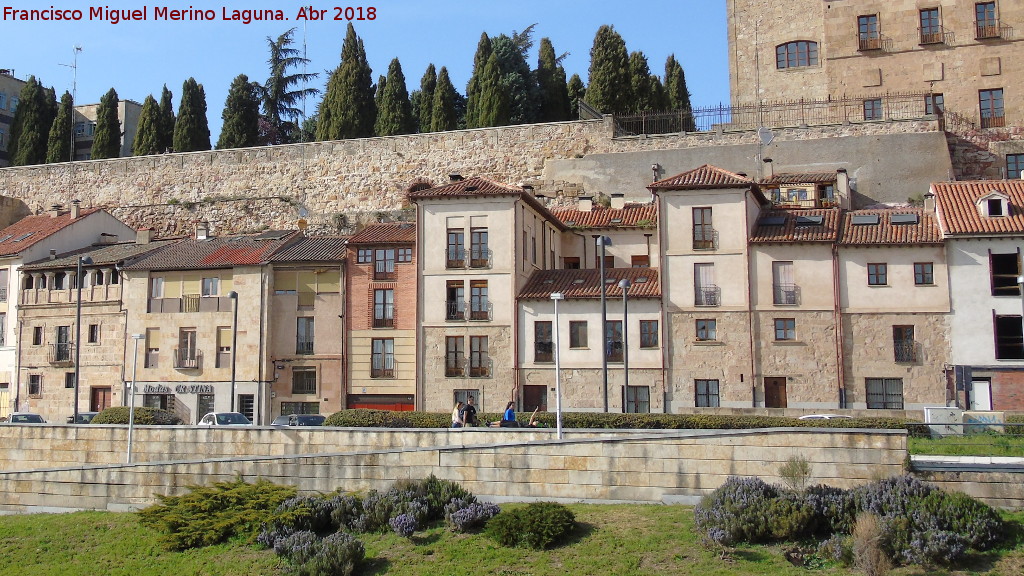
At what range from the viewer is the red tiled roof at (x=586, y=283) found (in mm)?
39656

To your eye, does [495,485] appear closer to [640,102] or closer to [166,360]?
[166,360]

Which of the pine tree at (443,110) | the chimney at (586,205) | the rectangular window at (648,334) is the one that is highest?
the pine tree at (443,110)

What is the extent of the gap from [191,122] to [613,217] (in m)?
36.5

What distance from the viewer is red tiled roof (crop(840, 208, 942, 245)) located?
3784 centimetres

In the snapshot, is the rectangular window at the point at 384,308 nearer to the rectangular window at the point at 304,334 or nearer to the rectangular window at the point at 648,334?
the rectangular window at the point at 304,334

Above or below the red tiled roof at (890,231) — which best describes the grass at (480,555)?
below

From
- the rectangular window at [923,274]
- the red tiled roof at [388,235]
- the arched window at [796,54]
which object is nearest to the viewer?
the rectangular window at [923,274]

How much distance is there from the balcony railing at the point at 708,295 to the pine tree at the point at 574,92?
32.6m

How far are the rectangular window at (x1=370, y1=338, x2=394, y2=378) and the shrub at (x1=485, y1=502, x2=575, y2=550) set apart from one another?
23.4 metres

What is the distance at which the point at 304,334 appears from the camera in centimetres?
4450

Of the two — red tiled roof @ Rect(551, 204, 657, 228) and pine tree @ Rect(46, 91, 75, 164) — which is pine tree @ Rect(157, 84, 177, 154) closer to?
pine tree @ Rect(46, 91, 75, 164)

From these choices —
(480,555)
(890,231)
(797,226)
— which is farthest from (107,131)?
(480,555)

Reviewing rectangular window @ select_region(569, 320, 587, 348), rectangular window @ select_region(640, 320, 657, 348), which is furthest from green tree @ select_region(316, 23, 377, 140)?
rectangular window @ select_region(640, 320, 657, 348)

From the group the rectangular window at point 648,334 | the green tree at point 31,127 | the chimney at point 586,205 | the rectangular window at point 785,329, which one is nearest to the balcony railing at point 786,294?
the rectangular window at point 785,329
